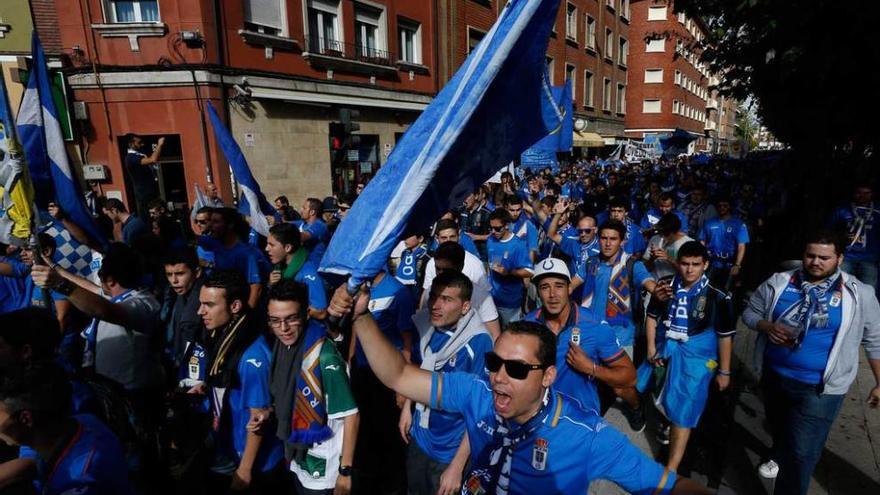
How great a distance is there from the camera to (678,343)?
3627 mm

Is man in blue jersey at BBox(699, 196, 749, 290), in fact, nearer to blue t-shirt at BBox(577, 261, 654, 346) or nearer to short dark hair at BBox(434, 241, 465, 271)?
blue t-shirt at BBox(577, 261, 654, 346)

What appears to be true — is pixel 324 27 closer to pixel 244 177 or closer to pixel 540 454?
pixel 244 177

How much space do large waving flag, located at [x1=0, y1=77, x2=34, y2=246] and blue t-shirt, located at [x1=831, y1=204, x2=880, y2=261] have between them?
8.17 meters

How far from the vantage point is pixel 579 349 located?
290cm

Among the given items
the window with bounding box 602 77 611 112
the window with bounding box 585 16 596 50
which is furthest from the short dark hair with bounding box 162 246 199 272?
the window with bounding box 602 77 611 112

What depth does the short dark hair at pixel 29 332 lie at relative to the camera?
2.38m

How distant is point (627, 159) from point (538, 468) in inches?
1190

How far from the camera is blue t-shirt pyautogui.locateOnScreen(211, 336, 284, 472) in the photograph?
2668 mm

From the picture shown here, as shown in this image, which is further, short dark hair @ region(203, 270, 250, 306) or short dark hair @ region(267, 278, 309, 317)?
short dark hair @ region(203, 270, 250, 306)

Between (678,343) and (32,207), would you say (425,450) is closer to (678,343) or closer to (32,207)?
(678,343)

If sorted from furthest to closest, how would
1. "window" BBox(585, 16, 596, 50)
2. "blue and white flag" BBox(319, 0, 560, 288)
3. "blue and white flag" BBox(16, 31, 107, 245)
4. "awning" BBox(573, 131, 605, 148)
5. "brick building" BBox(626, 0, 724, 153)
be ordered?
"brick building" BBox(626, 0, 724, 153)
"window" BBox(585, 16, 596, 50)
"awning" BBox(573, 131, 605, 148)
"blue and white flag" BBox(16, 31, 107, 245)
"blue and white flag" BBox(319, 0, 560, 288)

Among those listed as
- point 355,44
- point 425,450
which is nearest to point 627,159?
point 355,44

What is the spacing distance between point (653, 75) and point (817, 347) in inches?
1887

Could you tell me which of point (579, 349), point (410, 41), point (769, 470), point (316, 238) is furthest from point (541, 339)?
point (410, 41)
